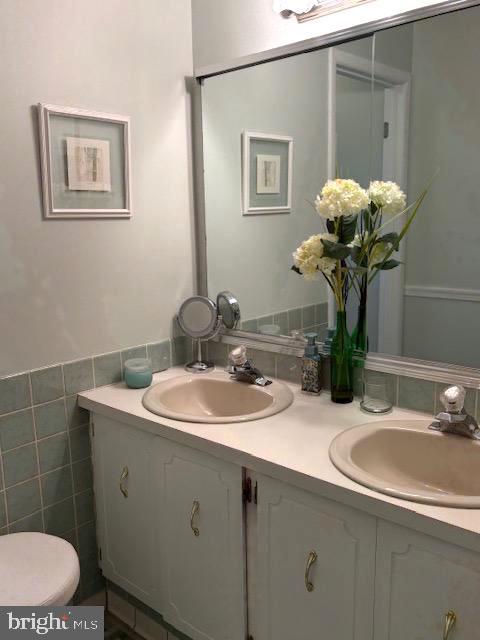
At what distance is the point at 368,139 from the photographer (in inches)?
64.8

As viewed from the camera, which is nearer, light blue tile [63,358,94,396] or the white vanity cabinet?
the white vanity cabinet

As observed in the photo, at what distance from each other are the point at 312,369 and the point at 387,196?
570mm

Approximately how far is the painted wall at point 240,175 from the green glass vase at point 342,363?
0.58ft

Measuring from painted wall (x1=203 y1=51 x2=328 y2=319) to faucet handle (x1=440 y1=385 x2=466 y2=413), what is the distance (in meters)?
0.57

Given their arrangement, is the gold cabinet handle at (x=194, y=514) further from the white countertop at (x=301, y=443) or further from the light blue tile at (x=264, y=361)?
the light blue tile at (x=264, y=361)

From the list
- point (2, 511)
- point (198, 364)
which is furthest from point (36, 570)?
point (198, 364)

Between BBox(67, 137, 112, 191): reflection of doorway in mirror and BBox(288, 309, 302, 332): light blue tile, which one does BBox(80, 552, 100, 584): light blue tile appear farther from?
BBox(67, 137, 112, 191): reflection of doorway in mirror

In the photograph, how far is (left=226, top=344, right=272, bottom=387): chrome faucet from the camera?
183 cm

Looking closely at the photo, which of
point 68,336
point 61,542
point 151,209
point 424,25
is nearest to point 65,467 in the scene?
point 61,542

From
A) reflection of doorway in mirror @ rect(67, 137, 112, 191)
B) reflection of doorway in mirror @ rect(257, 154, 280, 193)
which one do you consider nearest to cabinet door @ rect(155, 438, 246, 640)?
reflection of doorway in mirror @ rect(67, 137, 112, 191)

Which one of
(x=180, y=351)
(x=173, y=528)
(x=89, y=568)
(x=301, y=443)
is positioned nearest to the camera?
(x=301, y=443)

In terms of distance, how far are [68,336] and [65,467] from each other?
44 centimetres

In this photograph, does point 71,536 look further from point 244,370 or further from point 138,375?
point 244,370

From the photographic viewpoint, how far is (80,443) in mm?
1854
